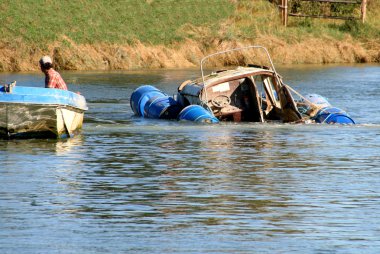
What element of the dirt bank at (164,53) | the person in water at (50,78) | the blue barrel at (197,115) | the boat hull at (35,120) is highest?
the person in water at (50,78)

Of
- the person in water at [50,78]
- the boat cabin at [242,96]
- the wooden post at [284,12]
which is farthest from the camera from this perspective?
the wooden post at [284,12]

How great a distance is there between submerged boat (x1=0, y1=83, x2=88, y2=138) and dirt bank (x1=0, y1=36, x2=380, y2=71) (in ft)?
76.7

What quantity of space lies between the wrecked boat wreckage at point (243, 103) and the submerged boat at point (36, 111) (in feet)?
14.9

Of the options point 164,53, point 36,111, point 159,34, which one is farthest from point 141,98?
point 159,34

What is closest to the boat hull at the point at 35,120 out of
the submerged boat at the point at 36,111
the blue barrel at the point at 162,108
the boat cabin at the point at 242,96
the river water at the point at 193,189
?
the submerged boat at the point at 36,111

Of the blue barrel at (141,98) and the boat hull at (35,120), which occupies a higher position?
the boat hull at (35,120)

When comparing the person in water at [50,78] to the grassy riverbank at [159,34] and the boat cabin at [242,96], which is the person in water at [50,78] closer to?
the boat cabin at [242,96]

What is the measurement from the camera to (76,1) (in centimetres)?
5306

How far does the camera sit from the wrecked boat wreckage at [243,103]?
83.6 feet

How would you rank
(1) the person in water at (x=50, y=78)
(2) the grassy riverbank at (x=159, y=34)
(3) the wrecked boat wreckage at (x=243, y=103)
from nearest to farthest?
(1) the person in water at (x=50, y=78)
(3) the wrecked boat wreckage at (x=243, y=103)
(2) the grassy riverbank at (x=159, y=34)

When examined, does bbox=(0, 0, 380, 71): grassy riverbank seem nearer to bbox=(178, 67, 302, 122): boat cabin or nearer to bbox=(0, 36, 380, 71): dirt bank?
bbox=(0, 36, 380, 71): dirt bank

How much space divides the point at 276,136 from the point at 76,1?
104 ft

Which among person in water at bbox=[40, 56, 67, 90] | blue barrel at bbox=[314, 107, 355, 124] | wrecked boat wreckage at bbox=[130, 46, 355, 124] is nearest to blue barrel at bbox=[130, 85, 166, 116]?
wrecked boat wreckage at bbox=[130, 46, 355, 124]

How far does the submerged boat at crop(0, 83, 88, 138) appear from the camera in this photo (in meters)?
19.9
